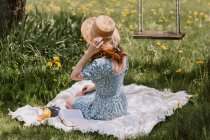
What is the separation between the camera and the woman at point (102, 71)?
4.55 meters

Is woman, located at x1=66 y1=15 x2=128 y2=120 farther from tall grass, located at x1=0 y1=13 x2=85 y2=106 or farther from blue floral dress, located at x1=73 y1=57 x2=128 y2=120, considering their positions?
tall grass, located at x1=0 y1=13 x2=85 y2=106

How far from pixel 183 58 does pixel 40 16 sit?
1.87 meters

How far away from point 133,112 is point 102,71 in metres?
0.67

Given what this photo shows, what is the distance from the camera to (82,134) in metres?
4.46

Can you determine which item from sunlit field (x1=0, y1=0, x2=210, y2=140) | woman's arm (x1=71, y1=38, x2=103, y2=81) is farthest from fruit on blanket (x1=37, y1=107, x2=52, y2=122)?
woman's arm (x1=71, y1=38, x2=103, y2=81)

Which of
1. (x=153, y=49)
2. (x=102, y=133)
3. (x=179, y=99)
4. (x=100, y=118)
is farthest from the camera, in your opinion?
(x=153, y=49)

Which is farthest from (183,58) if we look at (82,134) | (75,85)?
(82,134)

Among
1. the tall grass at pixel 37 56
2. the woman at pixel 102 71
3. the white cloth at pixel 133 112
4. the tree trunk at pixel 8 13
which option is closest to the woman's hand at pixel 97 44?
the woman at pixel 102 71

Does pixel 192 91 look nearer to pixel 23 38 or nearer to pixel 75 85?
pixel 75 85

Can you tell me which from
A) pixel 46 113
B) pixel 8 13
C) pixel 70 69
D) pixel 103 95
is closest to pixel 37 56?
pixel 70 69

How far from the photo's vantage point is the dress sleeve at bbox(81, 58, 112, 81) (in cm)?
455

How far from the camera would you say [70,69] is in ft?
19.3

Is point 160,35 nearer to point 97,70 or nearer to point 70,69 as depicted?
point 70,69

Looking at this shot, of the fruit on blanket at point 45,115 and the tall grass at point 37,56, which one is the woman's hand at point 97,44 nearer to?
the fruit on blanket at point 45,115
